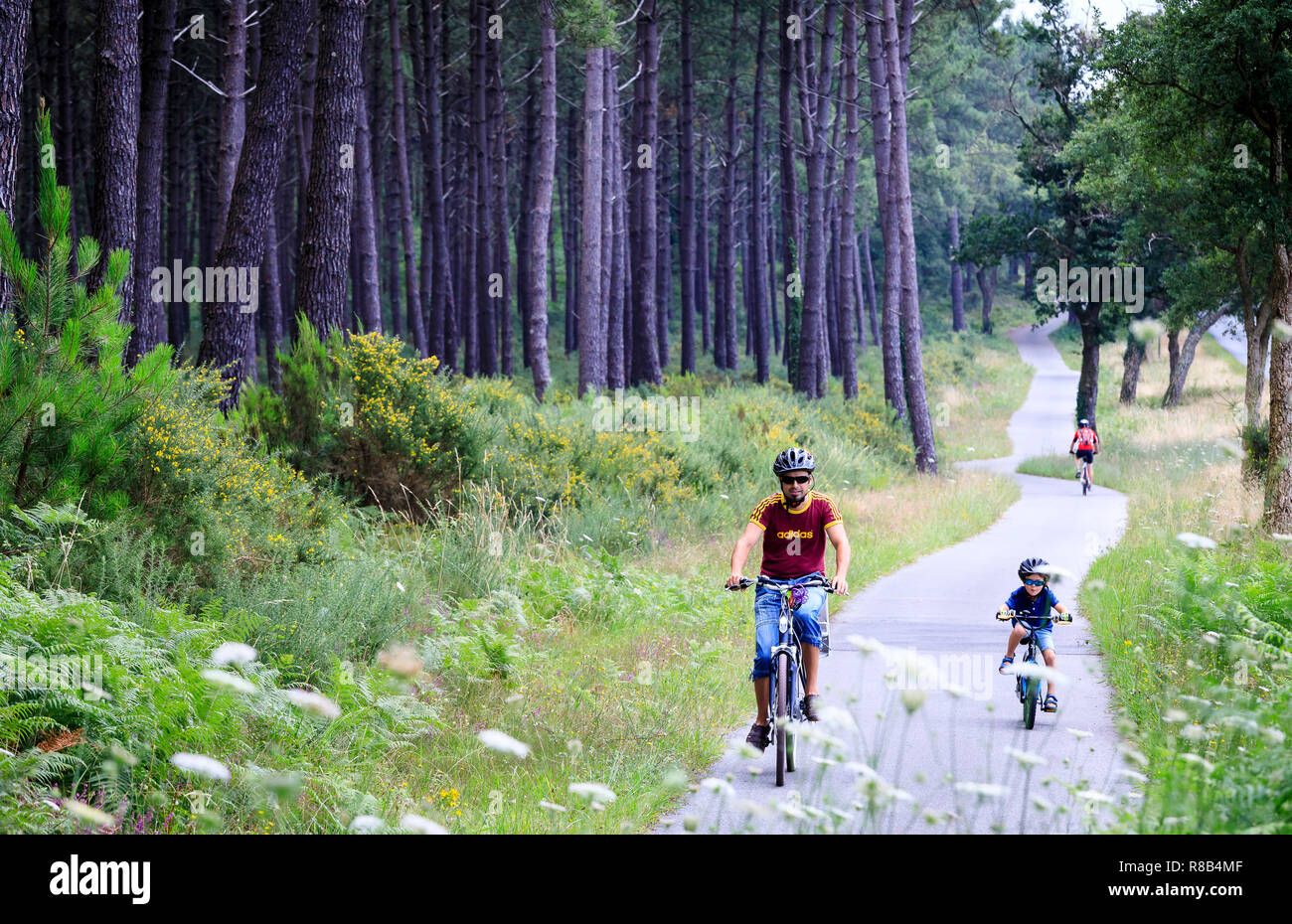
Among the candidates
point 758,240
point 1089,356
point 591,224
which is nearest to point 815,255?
point 591,224

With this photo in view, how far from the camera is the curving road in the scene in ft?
12.4

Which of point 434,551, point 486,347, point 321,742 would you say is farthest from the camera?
point 486,347

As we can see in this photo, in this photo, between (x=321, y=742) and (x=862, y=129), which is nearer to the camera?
(x=321, y=742)

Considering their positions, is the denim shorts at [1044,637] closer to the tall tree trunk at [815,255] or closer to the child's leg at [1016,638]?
the child's leg at [1016,638]

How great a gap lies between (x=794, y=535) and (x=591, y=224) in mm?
16219

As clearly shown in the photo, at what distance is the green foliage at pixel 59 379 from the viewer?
21.7ft

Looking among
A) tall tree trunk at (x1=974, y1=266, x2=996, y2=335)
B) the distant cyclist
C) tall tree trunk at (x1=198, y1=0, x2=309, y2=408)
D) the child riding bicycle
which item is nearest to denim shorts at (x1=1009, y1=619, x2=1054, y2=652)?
the child riding bicycle

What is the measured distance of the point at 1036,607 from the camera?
300 inches

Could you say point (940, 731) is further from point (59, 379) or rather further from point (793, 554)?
point (59, 379)

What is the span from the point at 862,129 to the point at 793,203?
13.8 metres

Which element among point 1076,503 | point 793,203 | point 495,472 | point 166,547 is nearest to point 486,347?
point 793,203

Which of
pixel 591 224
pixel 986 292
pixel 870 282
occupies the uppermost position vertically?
pixel 986 292

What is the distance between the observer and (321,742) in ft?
18.8

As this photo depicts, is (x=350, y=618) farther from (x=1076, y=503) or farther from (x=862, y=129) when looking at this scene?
(x=862, y=129)
